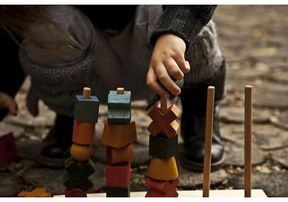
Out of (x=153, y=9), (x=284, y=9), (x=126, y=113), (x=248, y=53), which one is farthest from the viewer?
(x=284, y=9)

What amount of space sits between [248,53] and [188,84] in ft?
4.47

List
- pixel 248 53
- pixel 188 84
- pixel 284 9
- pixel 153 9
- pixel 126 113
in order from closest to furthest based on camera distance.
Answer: pixel 126 113
pixel 153 9
pixel 188 84
pixel 248 53
pixel 284 9

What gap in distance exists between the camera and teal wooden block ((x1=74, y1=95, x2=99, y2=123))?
977 mm

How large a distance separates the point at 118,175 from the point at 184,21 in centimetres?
37

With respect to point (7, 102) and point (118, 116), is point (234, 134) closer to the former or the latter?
point (7, 102)

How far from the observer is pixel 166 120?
3.23 ft

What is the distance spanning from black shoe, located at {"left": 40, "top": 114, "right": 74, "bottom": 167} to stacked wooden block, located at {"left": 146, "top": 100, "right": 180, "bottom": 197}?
1.85 ft

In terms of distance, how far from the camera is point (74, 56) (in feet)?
4.70

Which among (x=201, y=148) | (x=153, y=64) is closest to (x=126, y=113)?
(x=153, y=64)

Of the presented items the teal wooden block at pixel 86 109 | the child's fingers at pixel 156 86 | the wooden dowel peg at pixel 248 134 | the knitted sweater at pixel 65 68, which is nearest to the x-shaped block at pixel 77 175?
the teal wooden block at pixel 86 109

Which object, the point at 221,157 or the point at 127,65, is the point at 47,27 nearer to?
the point at 127,65

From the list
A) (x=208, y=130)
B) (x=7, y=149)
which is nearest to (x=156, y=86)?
(x=208, y=130)

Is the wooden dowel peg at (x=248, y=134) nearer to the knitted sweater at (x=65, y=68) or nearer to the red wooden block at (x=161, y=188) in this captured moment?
the red wooden block at (x=161, y=188)

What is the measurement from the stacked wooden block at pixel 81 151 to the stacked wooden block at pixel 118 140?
39 millimetres
